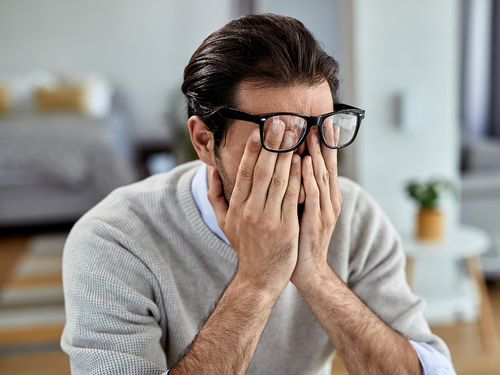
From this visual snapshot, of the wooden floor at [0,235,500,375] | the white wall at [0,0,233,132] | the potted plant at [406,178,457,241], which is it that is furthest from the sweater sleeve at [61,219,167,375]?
the white wall at [0,0,233,132]

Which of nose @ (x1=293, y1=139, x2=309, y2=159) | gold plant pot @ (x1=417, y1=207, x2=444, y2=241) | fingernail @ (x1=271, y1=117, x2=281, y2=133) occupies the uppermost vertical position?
fingernail @ (x1=271, y1=117, x2=281, y2=133)

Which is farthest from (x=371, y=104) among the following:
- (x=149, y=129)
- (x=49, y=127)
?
(x=149, y=129)

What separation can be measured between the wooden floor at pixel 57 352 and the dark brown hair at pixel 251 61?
151 centimetres

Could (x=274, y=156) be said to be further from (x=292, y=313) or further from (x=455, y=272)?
(x=455, y=272)

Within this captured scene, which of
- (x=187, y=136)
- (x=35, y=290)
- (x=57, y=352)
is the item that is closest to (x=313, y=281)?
(x=57, y=352)

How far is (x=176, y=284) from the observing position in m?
1.03

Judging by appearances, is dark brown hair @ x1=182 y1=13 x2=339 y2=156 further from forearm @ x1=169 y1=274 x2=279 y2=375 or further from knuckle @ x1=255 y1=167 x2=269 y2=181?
forearm @ x1=169 y1=274 x2=279 y2=375

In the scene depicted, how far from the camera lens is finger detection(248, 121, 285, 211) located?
879 mm

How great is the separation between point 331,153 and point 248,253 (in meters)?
0.23

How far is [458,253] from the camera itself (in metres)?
2.13

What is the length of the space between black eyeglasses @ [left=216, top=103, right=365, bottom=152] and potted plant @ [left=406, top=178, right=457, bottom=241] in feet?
4.62

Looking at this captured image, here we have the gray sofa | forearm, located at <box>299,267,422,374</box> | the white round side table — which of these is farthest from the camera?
the gray sofa

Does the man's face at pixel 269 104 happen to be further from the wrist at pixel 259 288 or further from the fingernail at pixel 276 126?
the wrist at pixel 259 288

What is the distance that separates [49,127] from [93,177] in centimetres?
61
